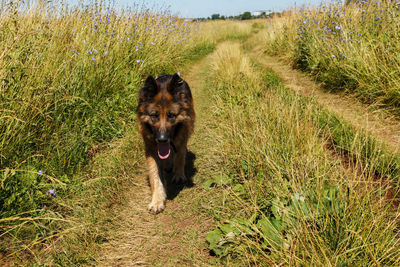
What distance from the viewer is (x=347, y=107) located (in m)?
5.13

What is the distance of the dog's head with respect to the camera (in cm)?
297

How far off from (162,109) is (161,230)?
132 centimetres

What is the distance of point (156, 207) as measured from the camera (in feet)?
9.86

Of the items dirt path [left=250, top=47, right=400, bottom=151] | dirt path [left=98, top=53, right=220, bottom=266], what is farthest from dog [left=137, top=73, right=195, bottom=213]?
dirt path [left=250, top=47, right=400, bottom=151]

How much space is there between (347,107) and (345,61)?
1.31 metres

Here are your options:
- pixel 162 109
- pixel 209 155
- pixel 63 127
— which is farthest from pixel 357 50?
pixel 63 127

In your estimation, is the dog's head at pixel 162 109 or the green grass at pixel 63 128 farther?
the dog's head at pixel 162 109

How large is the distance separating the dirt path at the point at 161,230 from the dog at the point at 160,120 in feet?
0.66

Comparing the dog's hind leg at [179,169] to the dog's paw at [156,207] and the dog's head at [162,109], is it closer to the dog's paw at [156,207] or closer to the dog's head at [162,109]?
the dog's head at [162,109]

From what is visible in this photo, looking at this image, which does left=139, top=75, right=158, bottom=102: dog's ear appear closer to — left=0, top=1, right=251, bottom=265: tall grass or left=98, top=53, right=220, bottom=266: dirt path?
left=0, top=1, right=251, bottom=265: tall grass

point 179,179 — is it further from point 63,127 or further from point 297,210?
point 297,210

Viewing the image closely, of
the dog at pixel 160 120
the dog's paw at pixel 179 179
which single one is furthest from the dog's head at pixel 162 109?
the dog's paw at pixel 179 179

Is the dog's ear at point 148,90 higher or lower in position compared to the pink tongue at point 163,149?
higher

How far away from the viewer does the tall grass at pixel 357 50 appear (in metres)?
4.75
